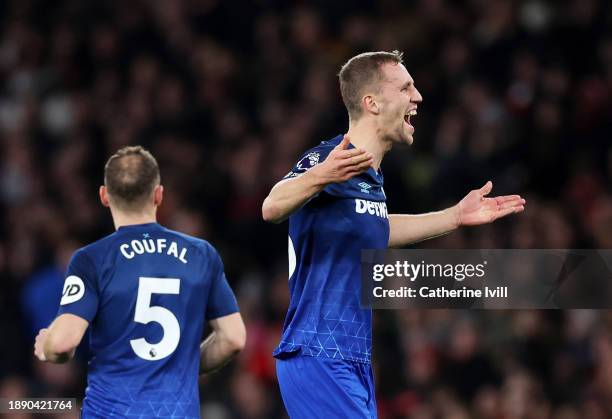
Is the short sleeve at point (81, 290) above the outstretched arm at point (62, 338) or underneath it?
above

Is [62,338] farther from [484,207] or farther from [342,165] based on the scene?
[484,207]

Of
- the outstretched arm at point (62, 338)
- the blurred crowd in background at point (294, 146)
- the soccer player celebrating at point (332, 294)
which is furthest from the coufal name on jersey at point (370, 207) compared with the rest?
the blurred crowd in background at point (294, 146)

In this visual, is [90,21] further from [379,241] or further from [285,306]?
[379,241]

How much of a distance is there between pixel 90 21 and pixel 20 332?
456 centimetres

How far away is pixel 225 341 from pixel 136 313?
45 cm

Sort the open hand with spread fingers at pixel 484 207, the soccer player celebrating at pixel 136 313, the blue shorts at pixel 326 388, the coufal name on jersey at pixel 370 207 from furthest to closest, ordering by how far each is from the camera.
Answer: the open hand with spread fingers at pixel 484 207 < the coufal name on jersey at pixel 370 207 < the blue shorts at pixel 326 388 < the soccer player celebrating at pixel 136 313

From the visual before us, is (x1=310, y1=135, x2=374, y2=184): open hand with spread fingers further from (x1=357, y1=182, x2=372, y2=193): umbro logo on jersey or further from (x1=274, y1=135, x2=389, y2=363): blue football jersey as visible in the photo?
(x1=357, y1=182, x2=372, y2=193): umbro logo on jersey

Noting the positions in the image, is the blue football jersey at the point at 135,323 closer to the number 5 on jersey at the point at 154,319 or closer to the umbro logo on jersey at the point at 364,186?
the number 5 on jersey at the point at 154,319

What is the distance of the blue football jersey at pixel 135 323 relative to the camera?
513 centimetres

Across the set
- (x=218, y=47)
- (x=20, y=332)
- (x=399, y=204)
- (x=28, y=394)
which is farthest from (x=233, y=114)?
(x=28, y=394)

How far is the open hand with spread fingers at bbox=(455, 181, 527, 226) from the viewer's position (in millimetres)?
5785

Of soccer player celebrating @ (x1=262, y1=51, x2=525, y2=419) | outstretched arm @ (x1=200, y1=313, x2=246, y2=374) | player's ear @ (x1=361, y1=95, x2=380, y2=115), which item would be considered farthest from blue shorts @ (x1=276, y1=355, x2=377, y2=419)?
player's ear @ (x1=361, y1=95, x2=380, y2=115)

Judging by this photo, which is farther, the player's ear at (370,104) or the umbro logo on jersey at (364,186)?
the player's ear at (370,104)

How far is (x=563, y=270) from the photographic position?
6734 mm
